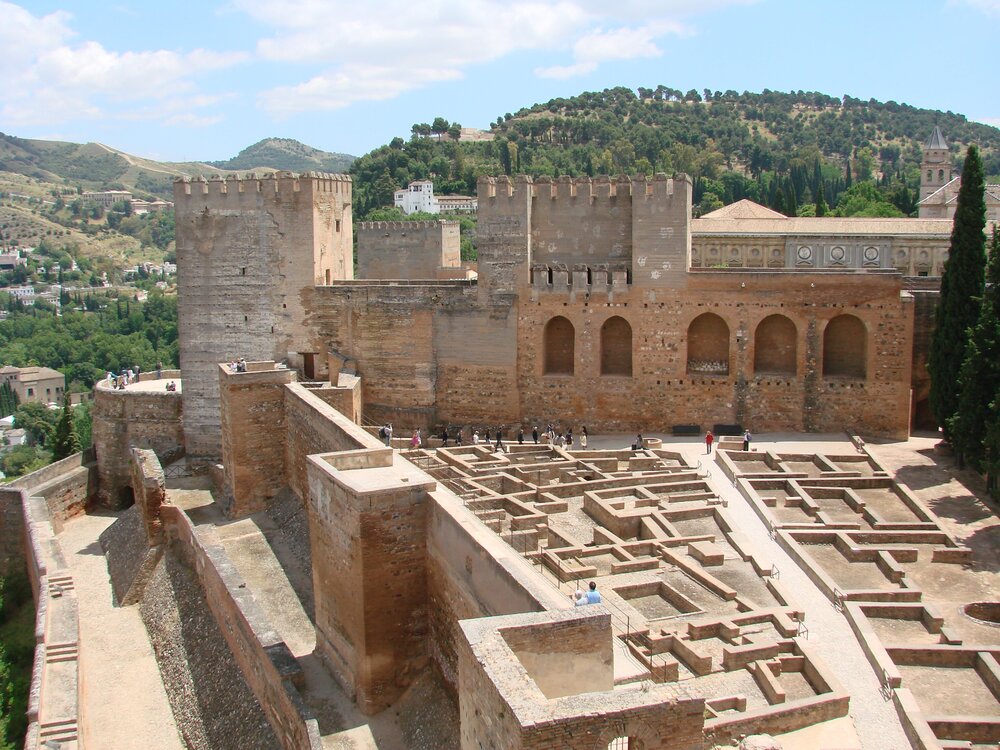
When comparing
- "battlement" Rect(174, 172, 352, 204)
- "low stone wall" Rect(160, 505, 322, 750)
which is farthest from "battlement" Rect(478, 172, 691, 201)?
"low stone wall" Rect(160, 505, 322, 750)

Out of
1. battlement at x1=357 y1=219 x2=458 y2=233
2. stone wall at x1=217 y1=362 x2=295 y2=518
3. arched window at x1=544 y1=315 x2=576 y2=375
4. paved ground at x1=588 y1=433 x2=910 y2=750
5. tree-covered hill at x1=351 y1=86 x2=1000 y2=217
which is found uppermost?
tree-covered hill at x1=351 y1=86 x2=1000 y2=217

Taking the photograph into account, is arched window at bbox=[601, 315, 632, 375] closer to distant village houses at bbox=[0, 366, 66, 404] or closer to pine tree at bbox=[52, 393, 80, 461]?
pine tree at bbox=[52, 393, 80, 461]

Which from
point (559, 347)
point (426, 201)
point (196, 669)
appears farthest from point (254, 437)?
point (426, 201)

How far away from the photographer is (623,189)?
91.9 ft

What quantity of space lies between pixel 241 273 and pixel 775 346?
48.3 feet

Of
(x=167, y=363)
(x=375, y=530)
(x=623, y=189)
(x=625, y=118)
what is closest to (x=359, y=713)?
(x=375, y=530)

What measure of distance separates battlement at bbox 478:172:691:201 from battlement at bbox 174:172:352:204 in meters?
4.65

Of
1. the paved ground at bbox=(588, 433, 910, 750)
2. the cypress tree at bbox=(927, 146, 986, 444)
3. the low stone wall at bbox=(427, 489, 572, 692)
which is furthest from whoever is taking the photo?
the cypress tree at bbox=(927, 146, 986, 444)

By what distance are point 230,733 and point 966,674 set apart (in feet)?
35.7

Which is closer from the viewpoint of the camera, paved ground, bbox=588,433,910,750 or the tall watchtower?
paved ground, bbox=588,433,910,750

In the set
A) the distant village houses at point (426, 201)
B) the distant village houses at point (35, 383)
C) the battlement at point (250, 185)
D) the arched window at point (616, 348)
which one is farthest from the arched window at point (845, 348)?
the distant village houses at point (35, 383)

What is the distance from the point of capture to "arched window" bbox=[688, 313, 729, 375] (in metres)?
27.5

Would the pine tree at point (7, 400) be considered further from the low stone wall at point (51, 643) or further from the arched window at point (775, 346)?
the arched window at point (775, 346)

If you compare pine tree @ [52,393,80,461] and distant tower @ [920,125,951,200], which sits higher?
distant tower @ [920,125,951,200]
